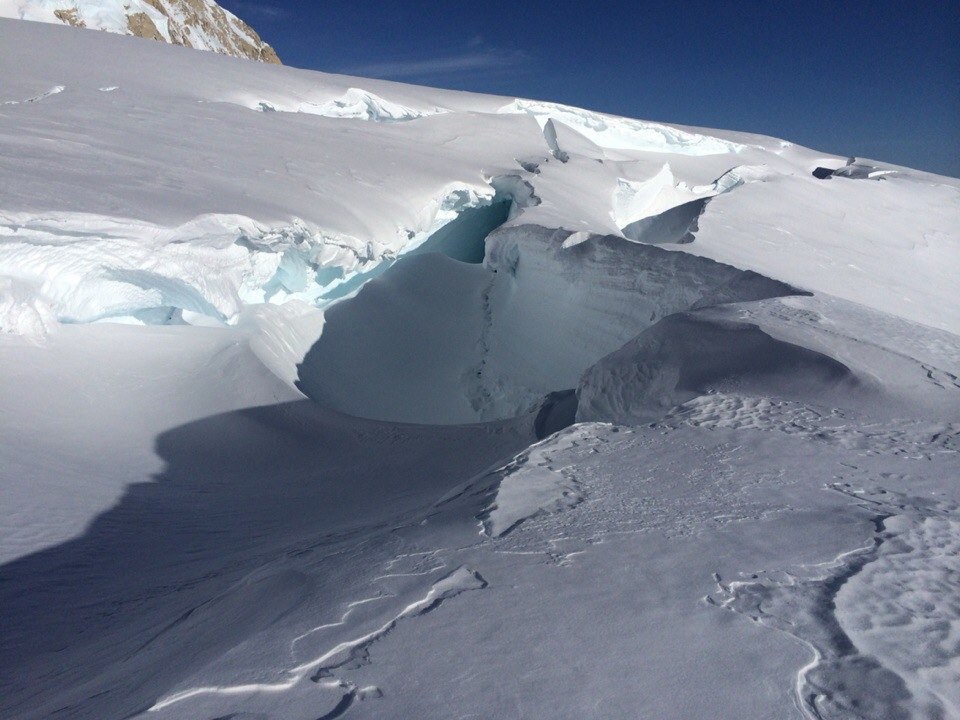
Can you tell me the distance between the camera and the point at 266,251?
21.4 ft

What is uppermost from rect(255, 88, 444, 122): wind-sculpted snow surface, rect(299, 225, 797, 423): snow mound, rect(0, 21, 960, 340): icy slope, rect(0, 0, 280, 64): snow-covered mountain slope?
rect(0, 0, 280, 64): snow-covered mountain slope

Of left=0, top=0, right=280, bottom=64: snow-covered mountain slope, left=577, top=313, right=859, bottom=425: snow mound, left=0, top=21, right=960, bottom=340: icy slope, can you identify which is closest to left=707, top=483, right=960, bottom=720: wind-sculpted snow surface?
left=577, top=313, right=859, bottom=425: snow mound

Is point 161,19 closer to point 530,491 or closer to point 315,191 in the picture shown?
point 315,191

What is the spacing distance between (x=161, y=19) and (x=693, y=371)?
38.3 metres

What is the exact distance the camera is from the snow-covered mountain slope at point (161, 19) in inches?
1107

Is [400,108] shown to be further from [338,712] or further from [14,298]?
[338,712]

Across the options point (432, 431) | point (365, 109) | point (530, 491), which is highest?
point (365, 109)

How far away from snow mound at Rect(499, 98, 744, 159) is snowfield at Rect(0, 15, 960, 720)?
356 cm

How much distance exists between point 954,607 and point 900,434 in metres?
1.45

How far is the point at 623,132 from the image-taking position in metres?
15.1

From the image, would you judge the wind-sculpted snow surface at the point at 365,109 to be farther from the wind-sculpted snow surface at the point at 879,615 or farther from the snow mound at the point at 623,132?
the wind-sculpted snow surface at the point at 879,615

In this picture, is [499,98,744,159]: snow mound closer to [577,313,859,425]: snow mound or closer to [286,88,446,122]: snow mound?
[286,88,446,122]: snow mound

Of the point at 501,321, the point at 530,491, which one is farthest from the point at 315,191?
the point at 530,491

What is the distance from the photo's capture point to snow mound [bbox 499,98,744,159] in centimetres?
1434
